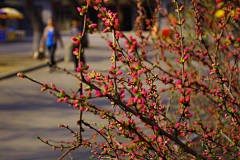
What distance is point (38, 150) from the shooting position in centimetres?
502

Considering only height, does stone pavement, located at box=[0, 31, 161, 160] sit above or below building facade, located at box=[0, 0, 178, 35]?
below

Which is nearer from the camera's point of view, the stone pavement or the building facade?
the stone pavement

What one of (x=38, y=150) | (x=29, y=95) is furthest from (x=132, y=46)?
(x=29, y=95)

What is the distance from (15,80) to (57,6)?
4535 cm

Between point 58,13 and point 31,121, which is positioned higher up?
point 58,13

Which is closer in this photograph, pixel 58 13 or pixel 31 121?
pixel 31 121

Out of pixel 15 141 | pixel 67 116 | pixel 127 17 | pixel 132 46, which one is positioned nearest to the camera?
pixel 132 46

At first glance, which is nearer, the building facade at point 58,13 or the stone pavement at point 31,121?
the stone pavement at point 31,121

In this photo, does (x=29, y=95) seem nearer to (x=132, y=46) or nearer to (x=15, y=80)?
(x=15, y=80)

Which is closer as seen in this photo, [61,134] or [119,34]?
[119,34]

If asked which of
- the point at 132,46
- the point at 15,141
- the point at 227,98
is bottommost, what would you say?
the point at 15,141

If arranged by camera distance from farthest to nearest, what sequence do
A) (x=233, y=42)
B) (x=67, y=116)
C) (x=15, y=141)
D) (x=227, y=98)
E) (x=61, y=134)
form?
(x=67, y=116), (x=61, y=134), (x=15, y=141), (x=227, y=98), (x=233, y=42)

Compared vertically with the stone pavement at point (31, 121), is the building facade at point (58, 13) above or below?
above

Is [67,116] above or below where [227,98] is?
below
